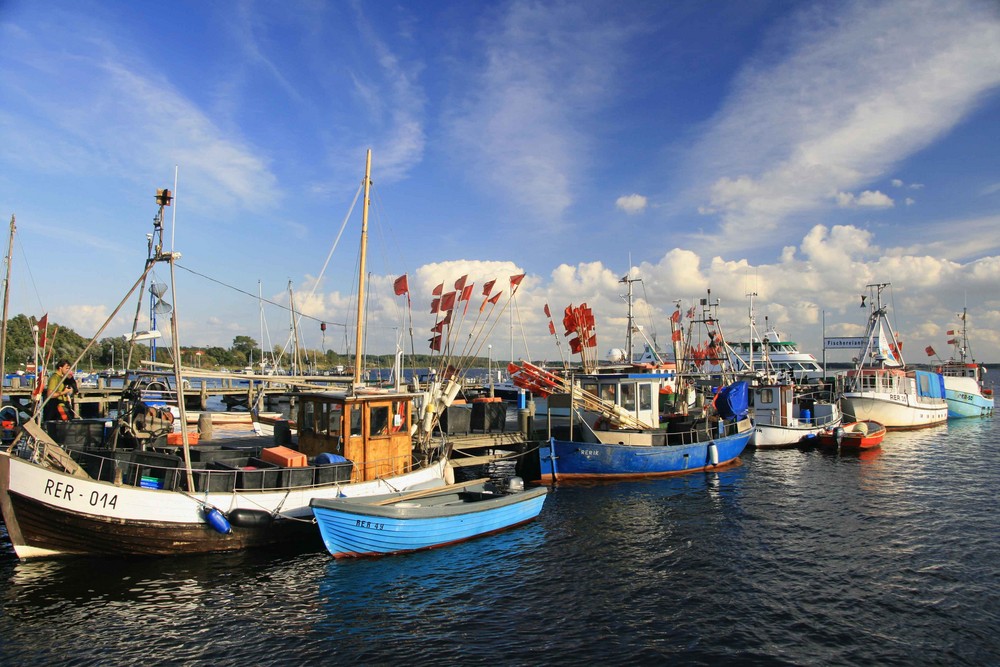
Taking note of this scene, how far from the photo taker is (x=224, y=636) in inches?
451

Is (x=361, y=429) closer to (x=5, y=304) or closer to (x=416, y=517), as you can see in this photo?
(x=416, y=517)

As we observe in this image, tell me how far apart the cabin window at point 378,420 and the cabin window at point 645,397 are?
15.6 m

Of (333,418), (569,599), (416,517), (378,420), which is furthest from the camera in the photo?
(378,420)

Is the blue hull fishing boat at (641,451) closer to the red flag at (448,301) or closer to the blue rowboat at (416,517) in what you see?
the blue rowboat at (416,517)

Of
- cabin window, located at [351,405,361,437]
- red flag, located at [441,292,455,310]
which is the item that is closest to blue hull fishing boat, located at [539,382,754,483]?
red flag, located at [441,292,455,310]

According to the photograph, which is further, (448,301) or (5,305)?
(448,301)

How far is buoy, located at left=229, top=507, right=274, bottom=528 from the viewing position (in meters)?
15.0

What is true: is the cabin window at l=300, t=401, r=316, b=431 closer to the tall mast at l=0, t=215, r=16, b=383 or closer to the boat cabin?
the boat cabin

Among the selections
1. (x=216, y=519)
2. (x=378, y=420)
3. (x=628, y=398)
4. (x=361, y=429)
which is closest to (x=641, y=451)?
(x=628, y=398)

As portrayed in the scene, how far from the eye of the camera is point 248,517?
15.1 meters

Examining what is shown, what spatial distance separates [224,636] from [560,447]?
55.3 feet

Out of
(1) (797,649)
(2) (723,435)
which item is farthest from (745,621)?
(2) (723,435)

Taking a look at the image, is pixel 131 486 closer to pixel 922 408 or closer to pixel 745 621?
pixel 745 621

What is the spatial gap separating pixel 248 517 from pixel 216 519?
79cm
